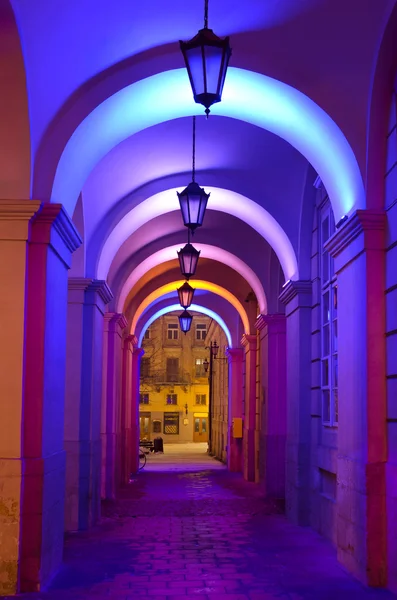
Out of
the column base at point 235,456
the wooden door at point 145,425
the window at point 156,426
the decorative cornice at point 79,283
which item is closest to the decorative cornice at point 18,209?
the decorative cornice at point 79,283

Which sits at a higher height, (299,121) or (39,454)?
(299,121)

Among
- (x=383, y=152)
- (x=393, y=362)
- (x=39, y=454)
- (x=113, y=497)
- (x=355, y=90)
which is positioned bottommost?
(x=113, y=497)

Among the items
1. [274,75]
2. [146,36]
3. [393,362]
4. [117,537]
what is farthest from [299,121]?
[117,537]

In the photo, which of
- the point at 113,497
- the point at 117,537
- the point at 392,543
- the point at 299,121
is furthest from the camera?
the point at 113,497

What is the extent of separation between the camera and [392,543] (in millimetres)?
7176

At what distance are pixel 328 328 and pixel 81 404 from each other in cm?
383

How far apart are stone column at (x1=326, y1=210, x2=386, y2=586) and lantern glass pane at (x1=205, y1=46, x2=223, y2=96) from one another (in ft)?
7.61

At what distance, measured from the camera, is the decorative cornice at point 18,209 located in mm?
7484

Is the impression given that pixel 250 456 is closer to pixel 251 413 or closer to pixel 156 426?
pixel 251 413

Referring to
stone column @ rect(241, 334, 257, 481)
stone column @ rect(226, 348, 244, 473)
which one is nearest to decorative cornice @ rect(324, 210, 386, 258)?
stone column @ rect(241, 334, 257, 481)

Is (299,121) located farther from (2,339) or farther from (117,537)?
(117,537)

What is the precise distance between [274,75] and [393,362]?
3.30 metres

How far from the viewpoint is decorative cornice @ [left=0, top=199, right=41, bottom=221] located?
7.48 m

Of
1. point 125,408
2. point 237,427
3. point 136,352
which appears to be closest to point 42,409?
point 125,408
